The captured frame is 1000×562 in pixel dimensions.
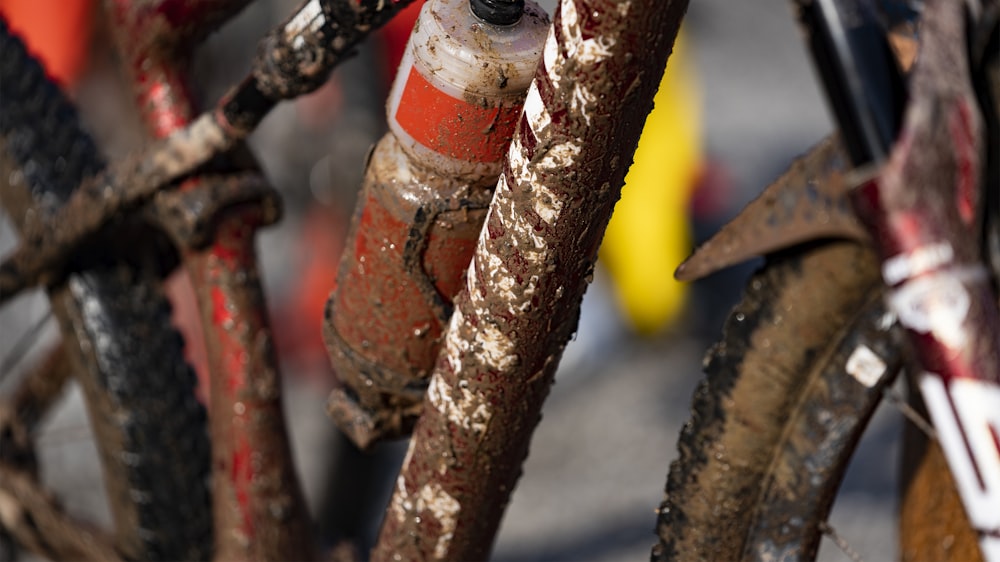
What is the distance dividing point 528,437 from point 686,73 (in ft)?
6.89

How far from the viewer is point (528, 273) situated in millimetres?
825

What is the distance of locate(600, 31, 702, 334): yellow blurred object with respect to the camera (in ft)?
8.95

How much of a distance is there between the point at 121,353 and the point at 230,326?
0.62ft

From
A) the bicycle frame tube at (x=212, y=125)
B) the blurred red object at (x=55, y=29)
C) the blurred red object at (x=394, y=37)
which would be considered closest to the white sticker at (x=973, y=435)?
the bicycle frame tube at (x=212, y=125)

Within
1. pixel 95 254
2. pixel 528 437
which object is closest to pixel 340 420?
pixel 528 437

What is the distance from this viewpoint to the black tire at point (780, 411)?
0.92 meters

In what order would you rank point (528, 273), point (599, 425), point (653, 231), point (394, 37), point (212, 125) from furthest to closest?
1. point (653, 231)
2. point (599, 425)
3. point (394, 37)
4. point (212, 125)
5. point (528, 273)

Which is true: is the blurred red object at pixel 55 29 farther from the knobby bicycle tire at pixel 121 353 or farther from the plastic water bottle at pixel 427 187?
the plastic water bottle at pixel 427 187

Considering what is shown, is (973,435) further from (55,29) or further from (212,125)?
(55,29)

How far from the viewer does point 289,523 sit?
1.34 metres

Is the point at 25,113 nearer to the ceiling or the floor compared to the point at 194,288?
nearer to the ceiling

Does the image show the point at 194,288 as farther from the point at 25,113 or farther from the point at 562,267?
the point at 562,267

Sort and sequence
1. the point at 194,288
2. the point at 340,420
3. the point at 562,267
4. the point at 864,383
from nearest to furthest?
1. the point at 562,267
2. the point at 864,383
3. the point at 340,420
4. the point at 194,288

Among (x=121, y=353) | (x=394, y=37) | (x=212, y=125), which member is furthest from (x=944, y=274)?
(x=394, y=37)
